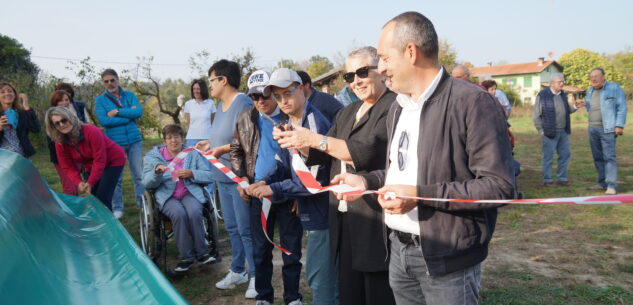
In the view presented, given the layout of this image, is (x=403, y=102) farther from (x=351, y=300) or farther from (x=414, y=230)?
(x=351, y=300)

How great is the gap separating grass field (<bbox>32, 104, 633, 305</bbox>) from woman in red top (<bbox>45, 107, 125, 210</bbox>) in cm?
115

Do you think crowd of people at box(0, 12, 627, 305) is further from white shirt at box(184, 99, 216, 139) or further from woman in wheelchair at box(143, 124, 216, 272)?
white shirt at box(184, 99, 216, 139)

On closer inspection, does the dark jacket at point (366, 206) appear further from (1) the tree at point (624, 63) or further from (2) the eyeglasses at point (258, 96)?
(1) the tree at point (624, 63)

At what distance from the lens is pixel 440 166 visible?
1803 millimetres

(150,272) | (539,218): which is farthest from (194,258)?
(539,218)

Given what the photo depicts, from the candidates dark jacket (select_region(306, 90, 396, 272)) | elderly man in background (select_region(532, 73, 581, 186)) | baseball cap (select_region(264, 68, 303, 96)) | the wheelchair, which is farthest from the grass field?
baseball cap (select_region(264, 68, 303, 96))

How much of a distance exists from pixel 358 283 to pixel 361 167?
66 cm

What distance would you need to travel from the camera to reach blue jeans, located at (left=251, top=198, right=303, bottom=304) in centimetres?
359

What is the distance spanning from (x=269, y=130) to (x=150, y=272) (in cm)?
144

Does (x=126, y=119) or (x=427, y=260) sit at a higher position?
(x=126, y=119)

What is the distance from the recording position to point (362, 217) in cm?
252

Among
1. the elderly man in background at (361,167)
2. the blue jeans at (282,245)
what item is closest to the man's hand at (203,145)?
the blue jeans at (282,245)

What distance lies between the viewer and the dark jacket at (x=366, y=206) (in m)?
2.46

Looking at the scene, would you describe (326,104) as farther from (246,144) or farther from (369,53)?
(369,53)
